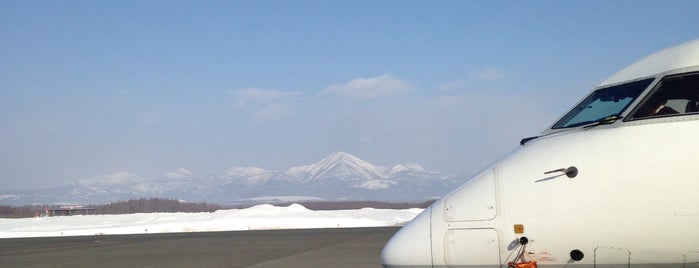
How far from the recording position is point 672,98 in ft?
22.1

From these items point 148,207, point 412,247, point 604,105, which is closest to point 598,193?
point 604,105

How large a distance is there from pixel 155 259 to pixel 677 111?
18.8 m

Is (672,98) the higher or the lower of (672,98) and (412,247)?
the higher

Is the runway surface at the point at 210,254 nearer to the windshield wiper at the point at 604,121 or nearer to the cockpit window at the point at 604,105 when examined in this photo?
the cockpit window at the point at 604,105

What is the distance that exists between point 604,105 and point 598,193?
1.09 m

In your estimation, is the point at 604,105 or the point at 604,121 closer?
the point at 604,121

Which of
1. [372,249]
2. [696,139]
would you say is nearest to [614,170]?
[696,139]

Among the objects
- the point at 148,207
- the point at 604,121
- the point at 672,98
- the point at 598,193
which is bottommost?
the point at 598,193

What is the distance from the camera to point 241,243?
1168 inches

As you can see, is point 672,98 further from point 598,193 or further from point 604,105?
point 598,193

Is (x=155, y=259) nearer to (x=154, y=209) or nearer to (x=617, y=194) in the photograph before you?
(x=617, y=194)

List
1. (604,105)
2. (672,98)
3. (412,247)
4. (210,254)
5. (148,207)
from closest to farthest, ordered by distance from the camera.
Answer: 1. (672,98)
2. (604,105)
3. (412,247)
4. (210,254)
5. (148,207)

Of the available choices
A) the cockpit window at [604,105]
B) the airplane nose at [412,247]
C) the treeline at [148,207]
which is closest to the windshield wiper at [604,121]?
the cockpit window at [604,105]

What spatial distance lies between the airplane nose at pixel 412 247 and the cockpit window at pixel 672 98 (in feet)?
7.44
